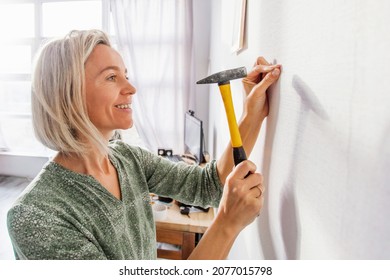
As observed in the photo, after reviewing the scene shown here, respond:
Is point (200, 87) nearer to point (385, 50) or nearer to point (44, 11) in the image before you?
point (44, 11)

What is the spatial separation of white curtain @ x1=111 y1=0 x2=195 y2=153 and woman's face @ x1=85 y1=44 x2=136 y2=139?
235 cm

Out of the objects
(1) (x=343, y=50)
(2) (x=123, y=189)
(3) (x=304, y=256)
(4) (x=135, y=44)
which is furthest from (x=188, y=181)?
(4) (x=135, y=44)

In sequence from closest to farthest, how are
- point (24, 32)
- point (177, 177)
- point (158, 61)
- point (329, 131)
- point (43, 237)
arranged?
point (329, 131) → point (43, 237) → point (177, 177) → point (158, 61) → point (24, 32)

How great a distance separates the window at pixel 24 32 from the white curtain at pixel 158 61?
65 centimetres

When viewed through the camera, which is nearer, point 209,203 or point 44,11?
point 209,203

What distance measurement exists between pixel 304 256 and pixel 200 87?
286cm

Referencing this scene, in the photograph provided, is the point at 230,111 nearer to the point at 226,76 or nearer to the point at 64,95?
the point at 226,76

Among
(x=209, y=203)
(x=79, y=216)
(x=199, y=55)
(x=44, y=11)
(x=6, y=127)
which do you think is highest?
(x=44, y=11)

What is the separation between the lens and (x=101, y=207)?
727 mm

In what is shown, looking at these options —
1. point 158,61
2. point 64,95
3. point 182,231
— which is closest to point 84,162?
point 64,95

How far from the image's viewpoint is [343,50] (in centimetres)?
35

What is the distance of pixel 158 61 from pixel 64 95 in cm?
255

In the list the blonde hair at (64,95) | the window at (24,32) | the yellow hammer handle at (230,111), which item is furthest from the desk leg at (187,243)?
the window at (24,32)

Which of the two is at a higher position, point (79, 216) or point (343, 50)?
point (343, 50)
